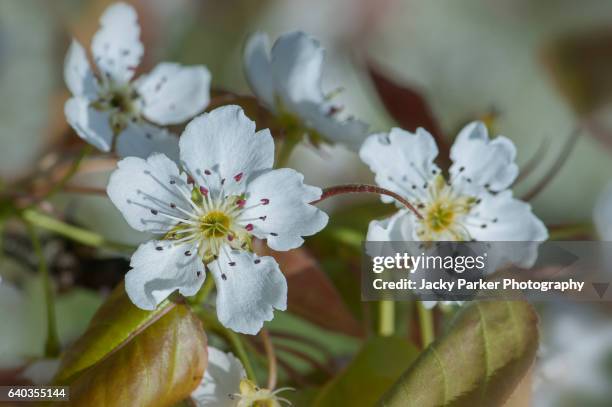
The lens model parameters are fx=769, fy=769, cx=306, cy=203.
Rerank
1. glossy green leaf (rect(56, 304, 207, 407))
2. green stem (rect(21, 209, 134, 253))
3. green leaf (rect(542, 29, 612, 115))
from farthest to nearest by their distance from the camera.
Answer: green leaf (rect(542, 29, 612, 115)) < green stem (rect(21, 209, 134, 253)) < glossy green leaf (rect(56, 304, 207, 407))

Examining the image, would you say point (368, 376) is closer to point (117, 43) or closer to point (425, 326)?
point (425, 326)

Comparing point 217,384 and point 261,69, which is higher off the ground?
point 261,69

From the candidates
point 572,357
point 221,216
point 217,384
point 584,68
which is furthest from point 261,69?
point 584,68

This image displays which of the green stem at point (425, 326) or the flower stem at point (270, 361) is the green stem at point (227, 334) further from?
the green stem at point (425, 326)

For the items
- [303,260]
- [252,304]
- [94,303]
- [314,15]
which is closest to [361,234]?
[303,260]

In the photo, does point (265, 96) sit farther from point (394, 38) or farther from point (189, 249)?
point (394, 38)

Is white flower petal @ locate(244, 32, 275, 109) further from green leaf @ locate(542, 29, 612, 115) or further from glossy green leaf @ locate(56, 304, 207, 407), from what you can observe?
green leaf @ locate(542, 29, 612, 115)

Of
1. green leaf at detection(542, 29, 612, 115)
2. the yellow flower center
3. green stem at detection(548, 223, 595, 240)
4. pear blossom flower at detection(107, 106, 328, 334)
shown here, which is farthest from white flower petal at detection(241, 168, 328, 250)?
green leaf at detection(542, 29, 612, 115)
